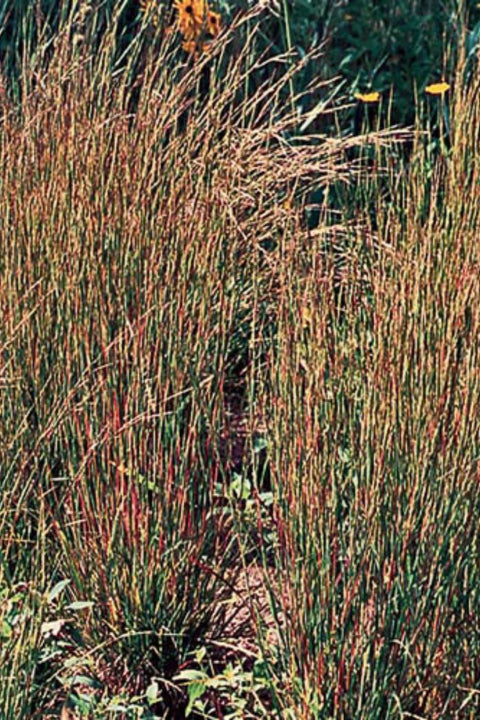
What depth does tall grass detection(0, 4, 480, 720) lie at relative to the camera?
6.47ft

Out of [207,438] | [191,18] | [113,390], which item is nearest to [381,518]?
[207,438]

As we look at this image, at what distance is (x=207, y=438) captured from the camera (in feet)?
7.86

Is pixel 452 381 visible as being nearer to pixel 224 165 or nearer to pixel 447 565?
pixel 447 565

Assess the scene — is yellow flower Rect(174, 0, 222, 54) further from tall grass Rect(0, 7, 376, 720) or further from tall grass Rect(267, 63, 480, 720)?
→ tall grass Rect(267, 63, 480, 720)

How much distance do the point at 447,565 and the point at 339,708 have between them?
278 millimetres

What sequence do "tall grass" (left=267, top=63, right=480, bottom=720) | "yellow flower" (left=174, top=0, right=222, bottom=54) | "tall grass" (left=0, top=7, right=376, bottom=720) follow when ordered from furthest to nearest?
"yellow flower" (left=174, top=0, right=222, bottom=54) < "tall grass" (left=0, top=7, right=376, bottom=720) < "tall grass" (left=267, top=63, right=480, bottom=720)

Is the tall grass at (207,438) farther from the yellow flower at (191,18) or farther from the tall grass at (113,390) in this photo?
the yellow flower at (191,18)

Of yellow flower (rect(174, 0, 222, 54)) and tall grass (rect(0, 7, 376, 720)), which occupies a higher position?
yellow flower (rect(174, 0, 222, 54))

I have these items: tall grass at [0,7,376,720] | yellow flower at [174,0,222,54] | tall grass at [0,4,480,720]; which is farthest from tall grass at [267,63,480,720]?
yellow flower at [174,0,222,54]

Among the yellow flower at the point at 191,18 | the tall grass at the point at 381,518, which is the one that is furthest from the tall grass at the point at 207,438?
the yellow flower at the point at 191,18

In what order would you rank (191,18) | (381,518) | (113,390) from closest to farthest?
(381,518)
(113,390)
(191,18)

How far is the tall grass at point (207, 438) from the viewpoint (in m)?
1.97

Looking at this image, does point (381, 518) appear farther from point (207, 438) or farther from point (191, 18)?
point (191, 18)

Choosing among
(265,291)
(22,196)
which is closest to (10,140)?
(22,196)
